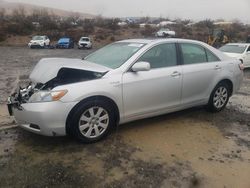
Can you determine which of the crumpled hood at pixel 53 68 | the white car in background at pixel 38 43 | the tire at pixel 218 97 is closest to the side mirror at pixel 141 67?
the crumpled hood at pixel 53 68

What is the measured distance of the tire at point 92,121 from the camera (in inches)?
169

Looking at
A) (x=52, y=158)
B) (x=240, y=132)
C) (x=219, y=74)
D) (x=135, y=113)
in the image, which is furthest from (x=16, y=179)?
(x=219, y=74)

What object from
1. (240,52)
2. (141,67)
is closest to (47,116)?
(141,67)

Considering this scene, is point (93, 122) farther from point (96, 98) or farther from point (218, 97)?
point (218, 97)

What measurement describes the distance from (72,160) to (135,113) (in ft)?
4.37

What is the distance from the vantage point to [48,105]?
4.14m

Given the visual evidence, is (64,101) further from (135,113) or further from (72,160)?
(135,113)

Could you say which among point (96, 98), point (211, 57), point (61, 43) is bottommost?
point (61, 43)

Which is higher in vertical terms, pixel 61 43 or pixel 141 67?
pixel 141 67

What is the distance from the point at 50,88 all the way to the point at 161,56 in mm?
1997

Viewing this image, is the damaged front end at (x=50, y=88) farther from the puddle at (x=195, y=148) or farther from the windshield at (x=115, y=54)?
the puddle at (x=195, y=148)

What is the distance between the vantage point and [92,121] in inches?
176

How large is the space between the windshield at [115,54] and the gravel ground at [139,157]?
3.80 feet

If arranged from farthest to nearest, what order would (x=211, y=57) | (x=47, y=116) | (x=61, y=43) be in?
(x=61, y=43)
(x=211, y=57)
(x=47, y=116)
